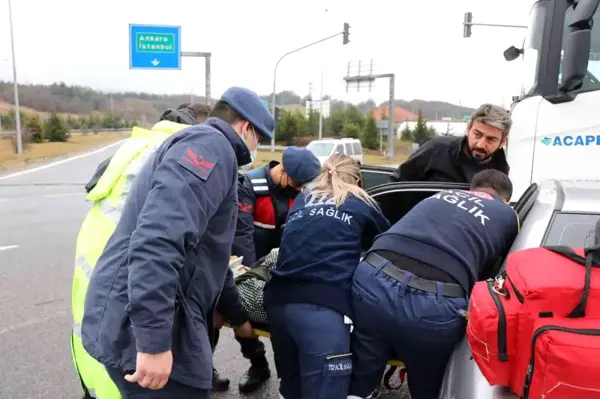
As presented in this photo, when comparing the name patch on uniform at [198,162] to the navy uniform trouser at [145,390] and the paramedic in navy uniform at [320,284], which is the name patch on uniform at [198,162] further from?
the paramedic in navy uniform at [320,284]

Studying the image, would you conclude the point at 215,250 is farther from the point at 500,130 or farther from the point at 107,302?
the point at 500,130

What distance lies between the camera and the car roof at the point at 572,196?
2.20 meters

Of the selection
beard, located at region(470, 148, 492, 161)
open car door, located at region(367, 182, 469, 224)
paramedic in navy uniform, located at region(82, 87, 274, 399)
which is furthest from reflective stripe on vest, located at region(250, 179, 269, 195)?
paramedic in navy uniform, located at region(82, 87, 274, 399)

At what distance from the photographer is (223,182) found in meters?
1.93

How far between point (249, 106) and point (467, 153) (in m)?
2.41

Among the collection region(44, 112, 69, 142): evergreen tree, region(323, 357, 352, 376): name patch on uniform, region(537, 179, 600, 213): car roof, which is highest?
region(537, 179, 600, 213): car roof

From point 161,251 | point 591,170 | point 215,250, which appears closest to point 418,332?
point 215,250

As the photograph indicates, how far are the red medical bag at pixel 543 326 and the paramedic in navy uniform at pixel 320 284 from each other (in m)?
1.04

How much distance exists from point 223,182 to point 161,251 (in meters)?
0.36

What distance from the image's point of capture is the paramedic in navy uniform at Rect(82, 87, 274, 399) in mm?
1702

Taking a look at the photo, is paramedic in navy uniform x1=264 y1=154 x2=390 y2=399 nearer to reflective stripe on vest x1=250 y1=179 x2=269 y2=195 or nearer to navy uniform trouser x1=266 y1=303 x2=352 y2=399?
navy uniform trouser x1=266 y1=303 x2=352 y2=399

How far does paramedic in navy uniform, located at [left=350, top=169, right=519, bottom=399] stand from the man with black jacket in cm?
142

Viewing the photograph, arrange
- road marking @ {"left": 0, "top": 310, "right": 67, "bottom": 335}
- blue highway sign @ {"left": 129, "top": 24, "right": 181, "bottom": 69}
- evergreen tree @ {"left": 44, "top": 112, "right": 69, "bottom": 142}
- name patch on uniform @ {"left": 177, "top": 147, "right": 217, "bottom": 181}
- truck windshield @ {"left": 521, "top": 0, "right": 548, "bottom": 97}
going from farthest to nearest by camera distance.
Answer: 1. evergreen tree @ {"left": 44, "top": 112, "right": 69, "bottom": 142}
2. blue highway sign @ {"left": 129, "top": 24, "right": 181, "bottom": 69}
3. road marking @ {"left": 0, "top": 310, "right": 67, "bottom": 335}
4. truck windshield @ {"left": 521, "top": 0, "right": 548, "bottom": 97}
5. name patch on uniform @ {"left": 177, "top": 147, "right": 217, "bottom": 181}

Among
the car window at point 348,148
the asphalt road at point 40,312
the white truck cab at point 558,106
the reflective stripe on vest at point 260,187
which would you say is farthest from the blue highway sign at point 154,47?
the white truck cab at point 558,106
